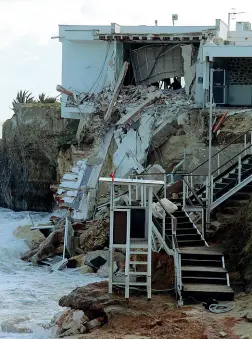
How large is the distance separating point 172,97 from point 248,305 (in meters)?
18.8

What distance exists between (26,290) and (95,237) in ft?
15.1

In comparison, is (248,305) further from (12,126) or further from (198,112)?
(12,126)

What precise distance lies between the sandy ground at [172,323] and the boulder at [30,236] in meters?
12.9

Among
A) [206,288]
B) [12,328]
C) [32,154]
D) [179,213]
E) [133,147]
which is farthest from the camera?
[32,154]

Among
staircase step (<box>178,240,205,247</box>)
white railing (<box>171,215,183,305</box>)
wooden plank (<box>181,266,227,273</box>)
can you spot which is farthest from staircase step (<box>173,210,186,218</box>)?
wooden plank (<box>181,266,227,273</box>)

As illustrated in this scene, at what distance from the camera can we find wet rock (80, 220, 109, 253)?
25.2 m

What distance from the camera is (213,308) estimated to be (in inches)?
572

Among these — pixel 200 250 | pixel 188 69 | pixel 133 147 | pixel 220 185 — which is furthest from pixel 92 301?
pixel 188 69

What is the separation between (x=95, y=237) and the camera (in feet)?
83.8

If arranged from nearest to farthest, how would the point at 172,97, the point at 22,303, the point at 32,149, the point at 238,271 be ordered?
the point at 238,271
the point at 22,303
the point at 172,97
the point at 32,149

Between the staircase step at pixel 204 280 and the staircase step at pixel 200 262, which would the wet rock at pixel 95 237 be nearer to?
the staircase step at pixel 200 262

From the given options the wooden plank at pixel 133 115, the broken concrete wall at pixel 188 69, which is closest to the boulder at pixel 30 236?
the wooden plank at pixel 133 115

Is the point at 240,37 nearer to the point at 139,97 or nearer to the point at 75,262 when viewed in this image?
the point at 139,97

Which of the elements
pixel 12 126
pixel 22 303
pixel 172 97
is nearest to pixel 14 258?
pixel 22 303
